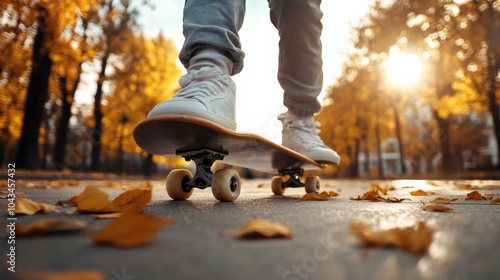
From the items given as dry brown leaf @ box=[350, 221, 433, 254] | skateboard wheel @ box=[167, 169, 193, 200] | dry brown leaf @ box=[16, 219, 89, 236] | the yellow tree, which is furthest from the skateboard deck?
the yellow tree

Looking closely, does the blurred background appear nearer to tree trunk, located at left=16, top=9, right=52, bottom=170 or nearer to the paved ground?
tree trunk, located at left=16, top=9, right=52, bottom=170

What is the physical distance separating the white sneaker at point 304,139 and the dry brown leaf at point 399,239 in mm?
1687

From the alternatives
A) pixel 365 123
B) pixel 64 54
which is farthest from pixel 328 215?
pixel 365 123

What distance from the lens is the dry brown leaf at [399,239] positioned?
0.63m

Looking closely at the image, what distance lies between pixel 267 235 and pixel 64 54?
10.0 meters

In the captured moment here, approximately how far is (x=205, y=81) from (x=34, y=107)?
9.63 m

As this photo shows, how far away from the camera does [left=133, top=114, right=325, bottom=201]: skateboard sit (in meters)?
1.40

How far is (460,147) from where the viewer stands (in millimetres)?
28531

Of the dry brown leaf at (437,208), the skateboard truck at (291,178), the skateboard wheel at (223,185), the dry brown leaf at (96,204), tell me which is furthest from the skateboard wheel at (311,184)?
the dry brown leaf at (96,204)

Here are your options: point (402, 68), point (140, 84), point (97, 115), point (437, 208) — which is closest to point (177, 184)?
point (437, 208)

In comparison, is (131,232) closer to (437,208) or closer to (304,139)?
(437,208)

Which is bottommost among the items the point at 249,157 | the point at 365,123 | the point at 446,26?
the point at 249,157

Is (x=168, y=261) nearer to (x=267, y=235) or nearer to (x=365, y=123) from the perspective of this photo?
(x=267, y=235)

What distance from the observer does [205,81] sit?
161 centimetres
